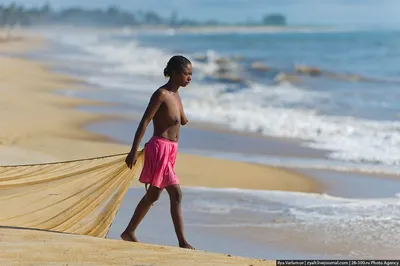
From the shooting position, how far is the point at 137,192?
25.8ft

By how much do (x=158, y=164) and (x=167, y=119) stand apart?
30cm

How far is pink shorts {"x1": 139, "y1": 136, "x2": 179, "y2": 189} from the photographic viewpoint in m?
5.34

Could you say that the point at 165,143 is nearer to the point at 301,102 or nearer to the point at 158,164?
the point at 158,164

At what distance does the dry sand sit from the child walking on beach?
1.17 ft

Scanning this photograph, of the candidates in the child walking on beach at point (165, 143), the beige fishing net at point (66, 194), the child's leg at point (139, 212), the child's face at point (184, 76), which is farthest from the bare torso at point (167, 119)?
the child's leg at point (139, 212)

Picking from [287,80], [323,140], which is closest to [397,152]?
[323,140]

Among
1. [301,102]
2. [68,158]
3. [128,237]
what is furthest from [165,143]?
[301,102]

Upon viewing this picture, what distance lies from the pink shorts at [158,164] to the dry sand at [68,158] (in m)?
0.42

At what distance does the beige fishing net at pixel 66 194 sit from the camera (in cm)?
557

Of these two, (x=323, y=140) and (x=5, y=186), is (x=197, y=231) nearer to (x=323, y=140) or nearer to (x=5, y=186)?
(x=5, y=186)

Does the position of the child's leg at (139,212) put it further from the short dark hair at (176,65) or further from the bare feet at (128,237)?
the short dark hair at (176,65)

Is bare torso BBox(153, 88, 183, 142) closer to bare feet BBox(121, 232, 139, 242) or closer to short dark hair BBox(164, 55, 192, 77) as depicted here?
short dark hair BBox(164, 55, 192, 77)

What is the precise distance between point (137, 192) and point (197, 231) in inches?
59.4

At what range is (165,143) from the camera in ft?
17.7
